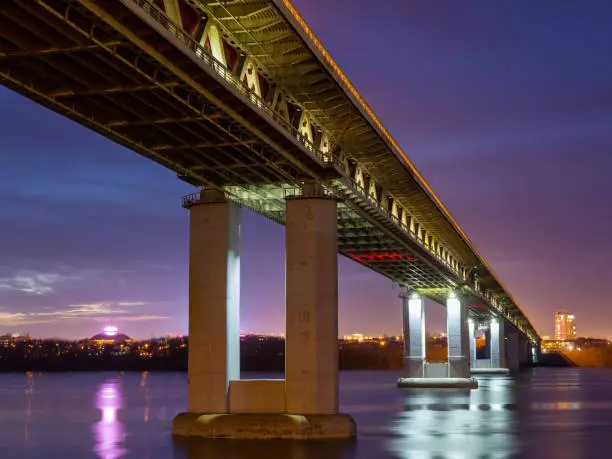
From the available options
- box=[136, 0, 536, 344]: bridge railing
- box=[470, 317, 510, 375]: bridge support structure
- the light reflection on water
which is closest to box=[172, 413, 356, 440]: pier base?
the light reflection on water

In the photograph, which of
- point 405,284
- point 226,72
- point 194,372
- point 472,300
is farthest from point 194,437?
point 472,300

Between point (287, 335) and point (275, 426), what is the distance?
3.90m

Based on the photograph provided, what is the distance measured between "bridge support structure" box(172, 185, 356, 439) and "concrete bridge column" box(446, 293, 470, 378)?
63.5 meters

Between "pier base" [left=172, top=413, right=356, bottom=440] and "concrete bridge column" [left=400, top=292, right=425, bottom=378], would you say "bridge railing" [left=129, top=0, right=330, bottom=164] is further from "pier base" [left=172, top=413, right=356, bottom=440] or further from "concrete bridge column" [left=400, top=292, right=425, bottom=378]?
"concrete bridge column" [left=400, top=292, right=425, bottom=378]

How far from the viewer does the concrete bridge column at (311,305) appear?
123ft

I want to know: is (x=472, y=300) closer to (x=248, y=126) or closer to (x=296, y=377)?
(x=296, y=377)

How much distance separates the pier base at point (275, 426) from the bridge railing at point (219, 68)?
10.9m

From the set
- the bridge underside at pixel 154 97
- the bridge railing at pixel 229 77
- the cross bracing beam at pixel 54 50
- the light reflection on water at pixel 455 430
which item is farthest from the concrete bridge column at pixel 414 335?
the cross bracing beam at pixel 54 50

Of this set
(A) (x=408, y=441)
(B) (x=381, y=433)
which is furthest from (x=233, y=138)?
(B) (x=381, y=433)

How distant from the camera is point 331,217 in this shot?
39312 mm

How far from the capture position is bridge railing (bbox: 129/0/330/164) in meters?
21.5

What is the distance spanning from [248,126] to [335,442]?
1413 cm

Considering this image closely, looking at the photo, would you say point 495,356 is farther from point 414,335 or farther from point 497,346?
point 414,335

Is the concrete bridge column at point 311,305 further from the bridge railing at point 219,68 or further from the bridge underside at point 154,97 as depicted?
the bridge railing at point 219,68
